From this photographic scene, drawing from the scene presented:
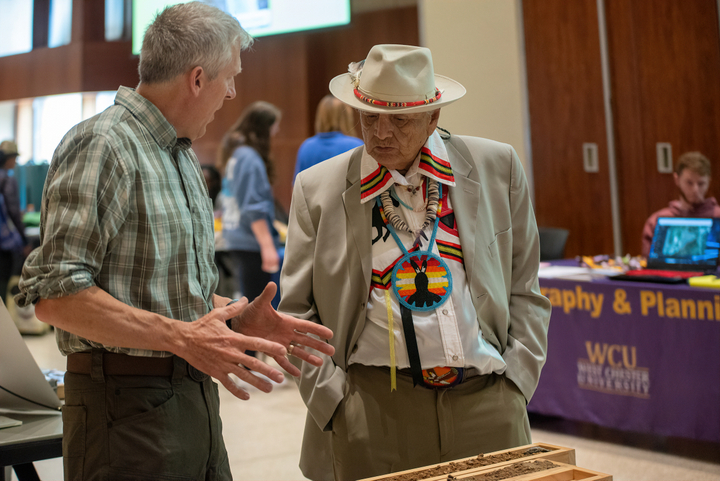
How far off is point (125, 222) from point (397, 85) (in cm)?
75

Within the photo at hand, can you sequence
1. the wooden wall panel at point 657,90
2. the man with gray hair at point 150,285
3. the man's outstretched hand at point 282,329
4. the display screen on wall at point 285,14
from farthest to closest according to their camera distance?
1. the display screen on wall at point 285,14
2. the wooden wall panel at point 657,90
3. the man's outstretched hand at point 282,329
4. the man with gray hair at point 150,285

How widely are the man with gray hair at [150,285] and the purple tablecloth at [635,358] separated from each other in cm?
232

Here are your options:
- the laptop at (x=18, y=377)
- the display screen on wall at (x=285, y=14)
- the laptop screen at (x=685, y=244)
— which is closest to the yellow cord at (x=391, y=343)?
the laptop at (x=18, y=377)

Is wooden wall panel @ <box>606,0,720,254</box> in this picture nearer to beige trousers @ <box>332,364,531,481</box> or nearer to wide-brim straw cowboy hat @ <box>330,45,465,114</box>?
wide-brim straw cowboy hat @ <box>330,45,465,114</box>

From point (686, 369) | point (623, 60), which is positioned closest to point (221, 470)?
point (686, 369)

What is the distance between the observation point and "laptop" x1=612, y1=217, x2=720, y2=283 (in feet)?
10.7

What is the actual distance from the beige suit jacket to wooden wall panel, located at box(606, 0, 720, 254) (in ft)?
12.0

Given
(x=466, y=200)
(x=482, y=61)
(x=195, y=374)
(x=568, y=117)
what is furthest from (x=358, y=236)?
(x=568, y=117)

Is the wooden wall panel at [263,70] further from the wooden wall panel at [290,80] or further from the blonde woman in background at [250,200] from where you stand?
the blonde woman in background at [250,200]

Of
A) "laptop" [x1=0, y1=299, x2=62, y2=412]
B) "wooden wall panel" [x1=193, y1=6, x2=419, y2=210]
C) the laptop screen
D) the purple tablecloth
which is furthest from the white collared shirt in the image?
"wooden wall panel" [x1=193, y1=6, x2=419, y2=210]

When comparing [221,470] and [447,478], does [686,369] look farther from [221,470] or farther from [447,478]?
[221,470]

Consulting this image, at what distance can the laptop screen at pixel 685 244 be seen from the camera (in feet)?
10.8

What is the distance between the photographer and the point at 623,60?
5.09 meters

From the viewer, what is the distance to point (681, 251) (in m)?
3.39
